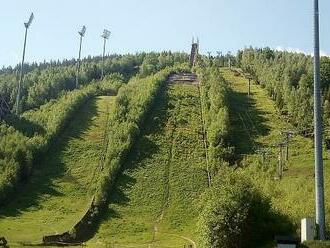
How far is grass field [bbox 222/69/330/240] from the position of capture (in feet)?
161

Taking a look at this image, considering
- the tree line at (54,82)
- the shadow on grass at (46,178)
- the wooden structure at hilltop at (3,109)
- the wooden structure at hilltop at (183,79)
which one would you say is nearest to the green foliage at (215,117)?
the wooden structure at hilltop at (183,79)

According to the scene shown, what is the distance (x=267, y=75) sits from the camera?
136875mm

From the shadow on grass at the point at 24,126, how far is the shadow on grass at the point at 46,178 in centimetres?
347

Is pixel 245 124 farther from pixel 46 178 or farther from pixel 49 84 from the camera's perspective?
pixel 49 84

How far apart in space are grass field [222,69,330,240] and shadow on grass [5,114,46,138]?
101 ft

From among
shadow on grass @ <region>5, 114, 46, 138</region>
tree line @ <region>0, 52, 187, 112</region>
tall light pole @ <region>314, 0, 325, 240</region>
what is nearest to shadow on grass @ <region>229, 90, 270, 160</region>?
shadow on grass @ <region>5, 114, 46, 138</region>

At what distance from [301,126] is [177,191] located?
30046 mm

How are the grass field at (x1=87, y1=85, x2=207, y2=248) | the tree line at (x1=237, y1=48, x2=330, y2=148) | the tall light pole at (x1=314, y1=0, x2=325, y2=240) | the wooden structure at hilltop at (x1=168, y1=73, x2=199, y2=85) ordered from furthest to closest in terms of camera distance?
the wooden structure at hilltop at (x1=168, y1=73, x2=199, y2=85) → the tree line at (x1=237, y1=48, x2=330, y2=148) → the grass field at (x1=87, y1=85, x2=207, y2=248) → the tall light pole at (x1=314, y1=0, x2=325, y2=240)

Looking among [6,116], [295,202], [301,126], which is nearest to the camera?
[295,202]

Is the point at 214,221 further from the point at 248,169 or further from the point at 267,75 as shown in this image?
the point at 267,75

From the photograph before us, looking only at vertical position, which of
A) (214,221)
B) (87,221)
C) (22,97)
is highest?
(22,97)

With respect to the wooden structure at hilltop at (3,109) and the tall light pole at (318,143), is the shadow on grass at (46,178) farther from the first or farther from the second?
the tall light pole at (318,143)

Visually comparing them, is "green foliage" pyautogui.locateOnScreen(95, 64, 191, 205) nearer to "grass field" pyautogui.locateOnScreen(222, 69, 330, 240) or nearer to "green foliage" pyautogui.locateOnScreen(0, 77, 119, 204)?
"green foliage" pyautogui.locateOnScreen(0, 77, 119, 204)

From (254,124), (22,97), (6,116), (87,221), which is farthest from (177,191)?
(22,97)
